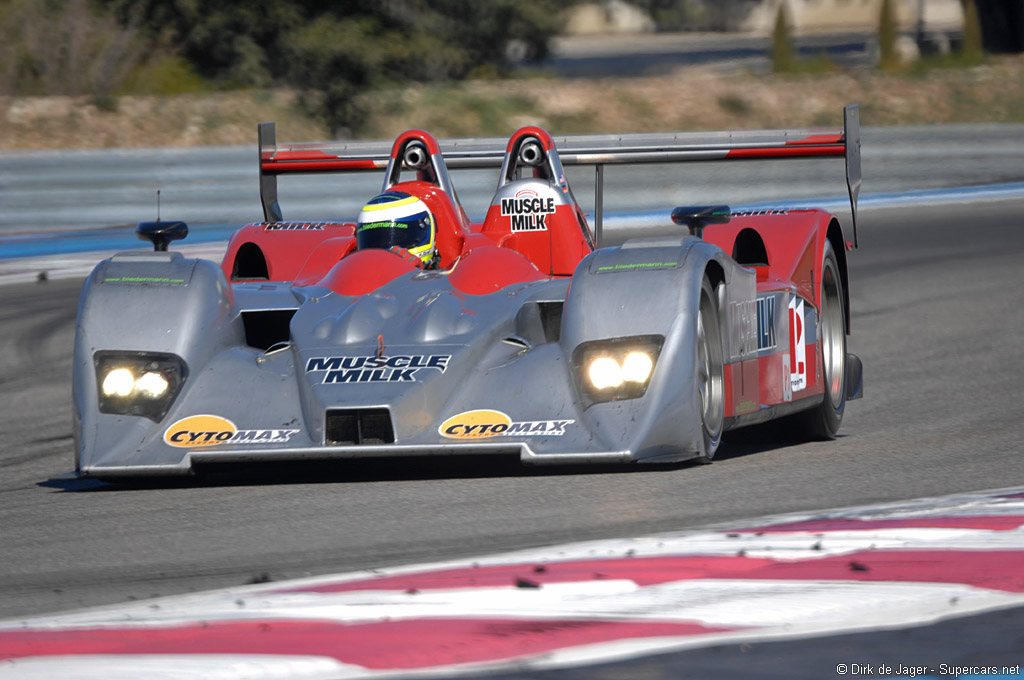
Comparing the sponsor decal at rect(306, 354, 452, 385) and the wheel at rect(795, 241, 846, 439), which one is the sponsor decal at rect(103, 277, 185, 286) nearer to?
the sponsor decal at rect(306, 354, 452, 385)

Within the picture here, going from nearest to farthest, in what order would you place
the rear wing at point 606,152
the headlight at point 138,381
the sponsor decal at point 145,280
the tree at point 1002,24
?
the headlight at point 138,381
the sponsor decal at point 145,280
the rear wing at point 606,152
the tree at point 1002,24

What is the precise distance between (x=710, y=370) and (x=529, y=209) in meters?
1.69

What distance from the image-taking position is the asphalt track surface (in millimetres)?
4719

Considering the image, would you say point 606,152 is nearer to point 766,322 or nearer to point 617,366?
point 766,322

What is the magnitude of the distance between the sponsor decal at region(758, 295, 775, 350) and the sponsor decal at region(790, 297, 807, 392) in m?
0.24

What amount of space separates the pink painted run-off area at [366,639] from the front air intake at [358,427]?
205cm

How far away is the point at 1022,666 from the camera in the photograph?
339cm

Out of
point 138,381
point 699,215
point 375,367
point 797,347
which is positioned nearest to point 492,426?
point 375,367

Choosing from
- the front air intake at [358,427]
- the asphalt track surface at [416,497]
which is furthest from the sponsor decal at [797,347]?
the front air intake at [358,427]

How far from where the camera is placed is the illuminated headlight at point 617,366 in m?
6.04

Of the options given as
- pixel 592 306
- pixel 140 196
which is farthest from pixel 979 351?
pixel 140 196

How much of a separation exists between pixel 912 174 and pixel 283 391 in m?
13.7

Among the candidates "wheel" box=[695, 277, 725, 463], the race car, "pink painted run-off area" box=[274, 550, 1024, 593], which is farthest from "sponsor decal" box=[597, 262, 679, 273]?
"pink painted run-off area" box=[274, 550, 1024, 593]

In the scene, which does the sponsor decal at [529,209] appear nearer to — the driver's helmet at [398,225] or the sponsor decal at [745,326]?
the driver's helmet at [398,225]
